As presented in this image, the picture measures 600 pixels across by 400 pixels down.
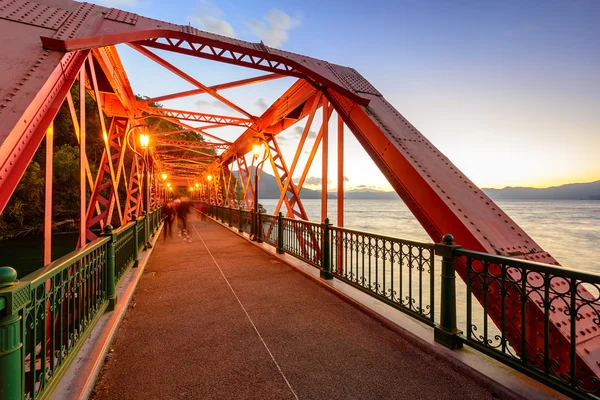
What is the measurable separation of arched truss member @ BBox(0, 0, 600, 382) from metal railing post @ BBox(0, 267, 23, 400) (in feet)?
4.84

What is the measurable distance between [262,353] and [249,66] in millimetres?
5549

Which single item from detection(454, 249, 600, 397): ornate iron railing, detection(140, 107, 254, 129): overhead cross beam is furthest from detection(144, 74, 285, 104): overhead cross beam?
detection(454, 249, 600, 397): ornate iron railing

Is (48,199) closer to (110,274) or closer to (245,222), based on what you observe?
(110,274)

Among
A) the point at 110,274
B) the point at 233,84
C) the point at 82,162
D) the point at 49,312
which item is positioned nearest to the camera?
the point at 49,312

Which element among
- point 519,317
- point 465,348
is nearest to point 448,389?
point 465,348

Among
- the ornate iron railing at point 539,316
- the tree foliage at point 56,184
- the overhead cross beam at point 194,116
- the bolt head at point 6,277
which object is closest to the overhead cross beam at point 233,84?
the overhead cross beam at point 194,116

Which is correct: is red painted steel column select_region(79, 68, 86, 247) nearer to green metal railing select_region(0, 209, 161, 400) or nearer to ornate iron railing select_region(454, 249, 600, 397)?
green metal railing select_region(0, 209, 161, 400)

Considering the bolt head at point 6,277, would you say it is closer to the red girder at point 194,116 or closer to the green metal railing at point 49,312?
the green metal railing at point 49,312

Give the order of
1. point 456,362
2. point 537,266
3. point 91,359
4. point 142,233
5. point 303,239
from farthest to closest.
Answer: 1. point 142,233
2. point 303,239
3. point 456,362
4. point 91,359
5. point 537,266

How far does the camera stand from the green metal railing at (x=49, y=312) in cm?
181

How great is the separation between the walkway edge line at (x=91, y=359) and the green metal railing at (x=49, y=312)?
0.08m

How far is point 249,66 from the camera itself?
6406 mm

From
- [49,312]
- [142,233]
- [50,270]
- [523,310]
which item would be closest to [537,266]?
[523,310]

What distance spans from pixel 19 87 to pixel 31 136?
1.84 feet
